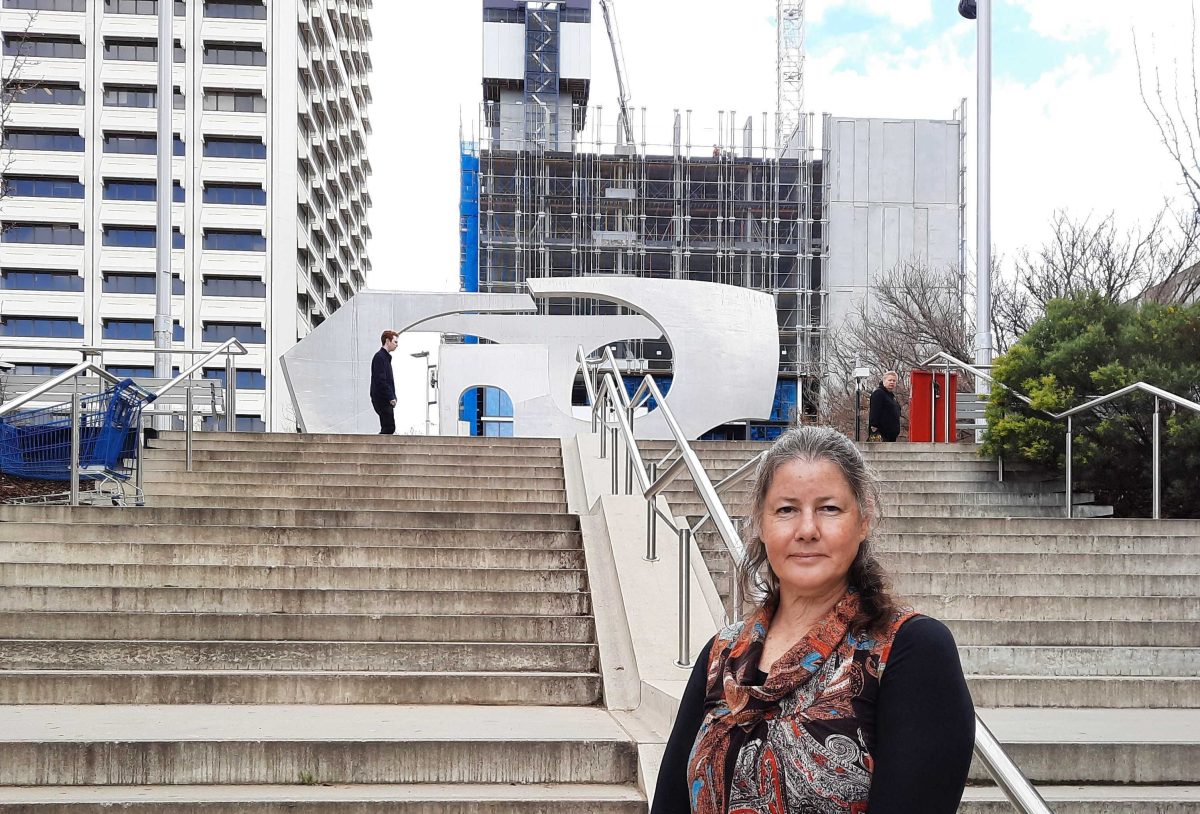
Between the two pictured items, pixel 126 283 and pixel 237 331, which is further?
pixel 126 283

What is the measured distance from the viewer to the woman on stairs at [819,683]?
1.66m

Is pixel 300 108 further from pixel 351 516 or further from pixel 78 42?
pixel 351 516

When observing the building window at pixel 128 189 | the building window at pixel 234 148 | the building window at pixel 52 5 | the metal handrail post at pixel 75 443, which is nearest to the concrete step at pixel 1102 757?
the metal handrail post at pixel 75 443

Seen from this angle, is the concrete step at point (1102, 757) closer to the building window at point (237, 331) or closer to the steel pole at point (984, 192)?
the steel pole at point (984, 192)

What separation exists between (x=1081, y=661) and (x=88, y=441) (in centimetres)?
670

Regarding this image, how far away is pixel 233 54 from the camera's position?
55.2m

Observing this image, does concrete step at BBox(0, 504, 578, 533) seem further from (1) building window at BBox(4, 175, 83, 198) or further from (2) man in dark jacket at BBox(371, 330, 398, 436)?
(1) building window at BBox(4, 175, 83, 198)

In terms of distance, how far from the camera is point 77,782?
4.52m

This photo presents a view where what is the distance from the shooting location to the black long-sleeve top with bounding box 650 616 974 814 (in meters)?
1.64

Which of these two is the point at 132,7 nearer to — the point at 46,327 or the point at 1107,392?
the point at 46,327

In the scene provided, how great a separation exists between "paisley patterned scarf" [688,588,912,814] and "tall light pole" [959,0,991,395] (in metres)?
13.6

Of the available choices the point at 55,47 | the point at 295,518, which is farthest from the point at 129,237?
the point at 295,518

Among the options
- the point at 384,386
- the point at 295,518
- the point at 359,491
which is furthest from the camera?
the point at 384,386

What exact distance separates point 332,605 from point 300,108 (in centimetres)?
5246
